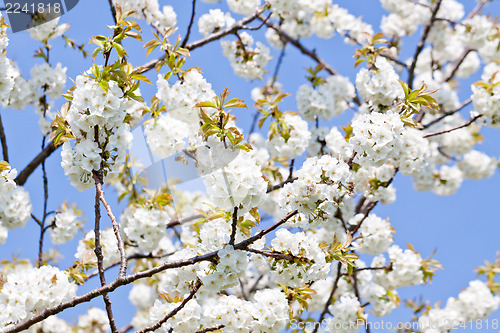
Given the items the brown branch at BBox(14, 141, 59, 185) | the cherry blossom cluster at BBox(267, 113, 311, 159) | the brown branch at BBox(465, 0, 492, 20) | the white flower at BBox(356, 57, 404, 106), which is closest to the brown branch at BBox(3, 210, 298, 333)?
the white flower at BBox(356, 57, 404, 106)

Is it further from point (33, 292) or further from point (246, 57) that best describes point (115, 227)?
point (246, 57)

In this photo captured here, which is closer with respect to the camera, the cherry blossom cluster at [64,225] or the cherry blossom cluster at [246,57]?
the cherry blossom cluster at [64,225]

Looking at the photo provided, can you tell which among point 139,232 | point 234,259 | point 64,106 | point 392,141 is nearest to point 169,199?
point 139,232

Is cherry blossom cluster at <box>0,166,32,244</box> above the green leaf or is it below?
above

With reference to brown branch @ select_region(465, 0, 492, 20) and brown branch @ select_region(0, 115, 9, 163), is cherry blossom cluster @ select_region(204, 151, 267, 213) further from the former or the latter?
brown branch @ select_region(465, 0, 492, 20)

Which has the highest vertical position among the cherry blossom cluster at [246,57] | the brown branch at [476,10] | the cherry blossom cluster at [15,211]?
the brown branch at [476,10]

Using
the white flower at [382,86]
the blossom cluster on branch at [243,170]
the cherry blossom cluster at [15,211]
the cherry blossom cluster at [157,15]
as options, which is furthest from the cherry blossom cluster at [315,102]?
the cherry blossom cluster at [15,211]

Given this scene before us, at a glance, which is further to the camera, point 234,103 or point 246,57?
point 246,57

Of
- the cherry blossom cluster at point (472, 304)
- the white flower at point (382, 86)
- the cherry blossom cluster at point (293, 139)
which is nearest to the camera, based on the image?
the white flower at point (382, 86)

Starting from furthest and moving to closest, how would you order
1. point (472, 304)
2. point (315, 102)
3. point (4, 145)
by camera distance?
1. point (472, 304)
2. point (315, 102)
3. point (4, 145)

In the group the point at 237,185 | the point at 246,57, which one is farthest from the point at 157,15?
the point at 237,185

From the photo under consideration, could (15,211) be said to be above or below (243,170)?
above

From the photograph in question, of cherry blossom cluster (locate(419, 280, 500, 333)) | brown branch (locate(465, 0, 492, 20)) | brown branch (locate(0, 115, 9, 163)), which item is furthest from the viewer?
brown branch (locate(465, 0, 492, 20))

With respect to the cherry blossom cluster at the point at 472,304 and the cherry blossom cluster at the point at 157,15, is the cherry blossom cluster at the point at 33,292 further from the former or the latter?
the cherry blossom cluster at the point at 472,304
